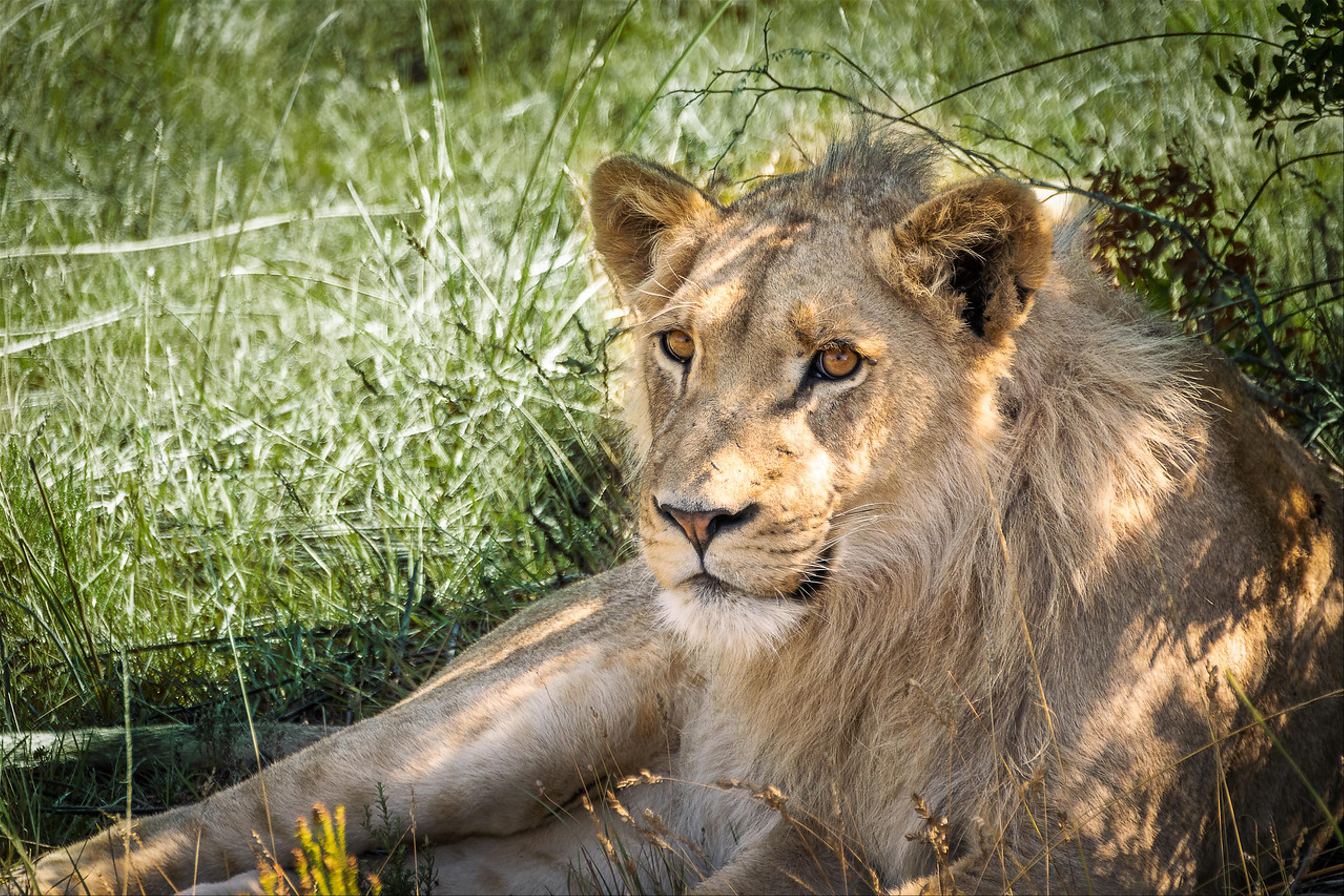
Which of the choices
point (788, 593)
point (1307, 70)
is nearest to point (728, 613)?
point (788, 593)

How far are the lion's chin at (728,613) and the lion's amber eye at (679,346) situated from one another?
0.62 meters

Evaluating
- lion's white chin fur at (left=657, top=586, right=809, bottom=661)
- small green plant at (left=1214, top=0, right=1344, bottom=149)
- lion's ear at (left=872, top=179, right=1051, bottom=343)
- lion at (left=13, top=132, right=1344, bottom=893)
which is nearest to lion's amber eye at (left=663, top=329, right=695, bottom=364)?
lion at (left=13, top=132, right=1344, bottom=893)

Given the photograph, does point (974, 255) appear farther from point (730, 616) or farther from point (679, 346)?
point (730, 616)

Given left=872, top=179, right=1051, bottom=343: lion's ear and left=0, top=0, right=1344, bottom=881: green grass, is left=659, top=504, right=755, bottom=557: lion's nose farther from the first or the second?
left=0, top=0, right=1344, bottom=881: green grass

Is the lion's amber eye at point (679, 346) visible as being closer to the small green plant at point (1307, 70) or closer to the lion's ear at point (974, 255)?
the lion's ear at point (974, 255)

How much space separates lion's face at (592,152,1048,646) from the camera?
103 inches

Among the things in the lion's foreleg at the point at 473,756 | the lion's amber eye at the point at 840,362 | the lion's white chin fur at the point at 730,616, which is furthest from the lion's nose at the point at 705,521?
the lion's foreleg at the point at 473,756

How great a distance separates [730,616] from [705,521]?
238 mm

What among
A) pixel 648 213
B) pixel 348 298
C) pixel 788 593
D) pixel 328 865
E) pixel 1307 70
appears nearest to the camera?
pixel 328 865

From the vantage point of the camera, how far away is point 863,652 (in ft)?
9.82

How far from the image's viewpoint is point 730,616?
266 centimetres

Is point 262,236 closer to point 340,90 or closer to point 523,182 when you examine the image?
point 523,182

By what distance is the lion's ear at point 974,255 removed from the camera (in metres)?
2.63

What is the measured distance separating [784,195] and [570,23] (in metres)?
7.29
